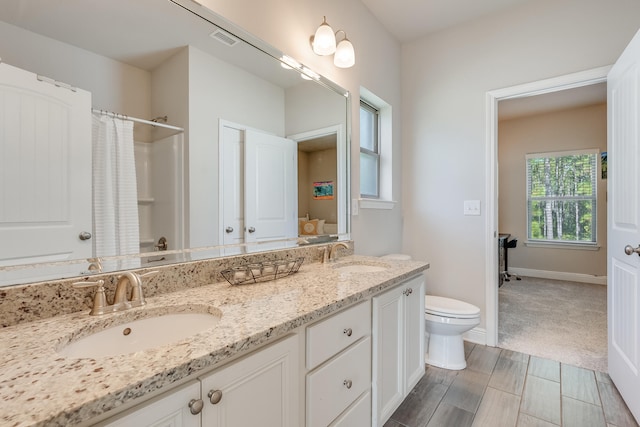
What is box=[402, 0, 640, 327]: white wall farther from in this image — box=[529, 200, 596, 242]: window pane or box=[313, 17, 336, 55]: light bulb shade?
box=[529, 200, 596, 242]: window pane

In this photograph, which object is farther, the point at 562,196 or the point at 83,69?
Result: the point at 562,196

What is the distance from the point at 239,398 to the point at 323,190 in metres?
1.38

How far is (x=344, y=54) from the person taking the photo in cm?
195

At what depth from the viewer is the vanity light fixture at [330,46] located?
70.9 inches

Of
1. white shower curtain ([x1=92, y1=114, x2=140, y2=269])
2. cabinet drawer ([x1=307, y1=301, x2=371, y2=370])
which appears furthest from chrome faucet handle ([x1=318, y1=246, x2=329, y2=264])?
white shower curtain ([x1=92, y1=114, x2=140, y2=269])

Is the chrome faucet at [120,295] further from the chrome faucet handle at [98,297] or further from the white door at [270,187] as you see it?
the white door at [270,187]

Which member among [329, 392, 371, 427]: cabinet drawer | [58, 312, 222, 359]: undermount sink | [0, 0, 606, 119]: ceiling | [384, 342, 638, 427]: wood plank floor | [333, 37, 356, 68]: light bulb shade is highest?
[333, 37, 356, 68]: light bulb shade

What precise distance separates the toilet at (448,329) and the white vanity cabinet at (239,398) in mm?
1393

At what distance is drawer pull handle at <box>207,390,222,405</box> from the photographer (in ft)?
2.21

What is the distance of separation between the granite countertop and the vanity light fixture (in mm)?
1444

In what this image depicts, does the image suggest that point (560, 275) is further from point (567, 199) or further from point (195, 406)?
point (195, 406)

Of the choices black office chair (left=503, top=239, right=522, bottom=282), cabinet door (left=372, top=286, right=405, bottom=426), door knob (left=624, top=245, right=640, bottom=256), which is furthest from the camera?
black office chair (left=503, top=239, right=522, bottom=282)

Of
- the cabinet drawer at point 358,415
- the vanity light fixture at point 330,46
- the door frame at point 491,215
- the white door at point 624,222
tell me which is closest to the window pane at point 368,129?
the vanity light fixture at point 330,46

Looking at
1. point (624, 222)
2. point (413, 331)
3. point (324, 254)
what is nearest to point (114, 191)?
point (324, 254)
